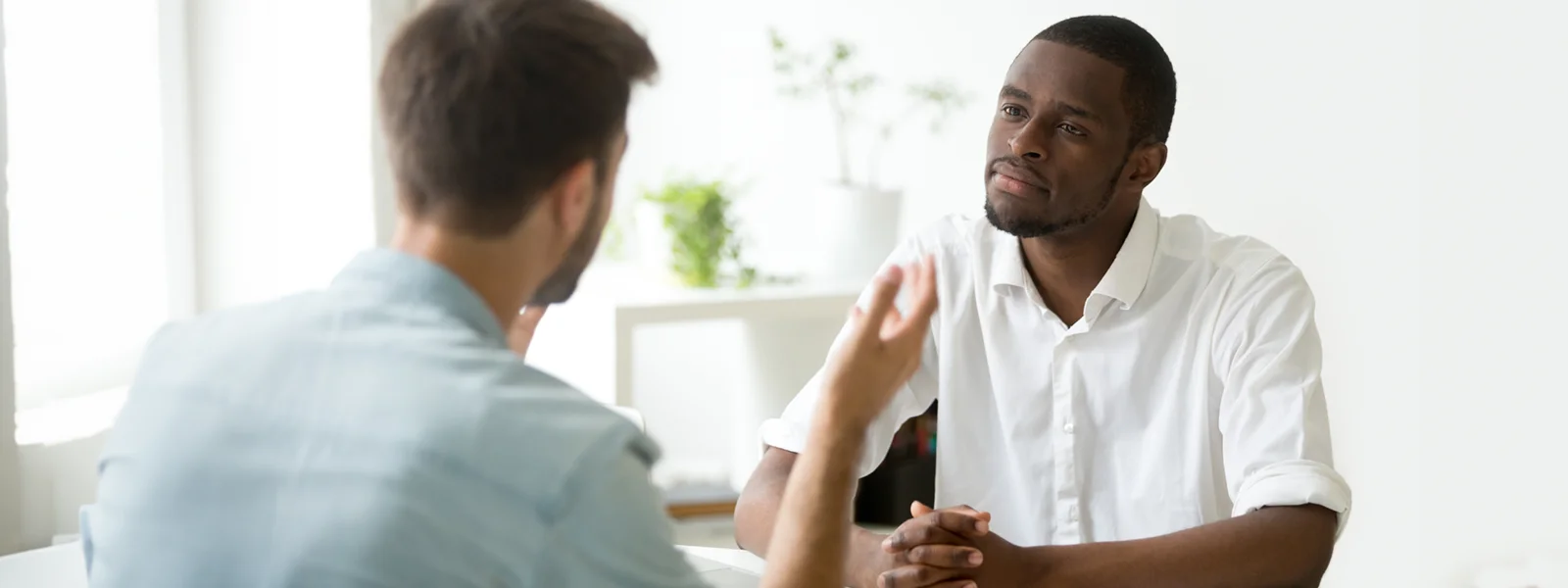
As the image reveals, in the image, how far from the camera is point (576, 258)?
969 millimetres

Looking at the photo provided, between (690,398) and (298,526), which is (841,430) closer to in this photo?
(298,526)

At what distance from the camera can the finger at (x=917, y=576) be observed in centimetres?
136

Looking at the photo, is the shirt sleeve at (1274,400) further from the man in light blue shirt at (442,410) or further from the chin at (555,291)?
the chin at (555,291)

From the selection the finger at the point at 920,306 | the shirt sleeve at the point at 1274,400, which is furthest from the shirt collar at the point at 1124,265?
the finger at the point at 920,306

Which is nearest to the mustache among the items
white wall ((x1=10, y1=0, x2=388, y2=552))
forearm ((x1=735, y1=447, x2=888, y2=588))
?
forearm ((x1=735, y1=447, x2=888, y2=588))

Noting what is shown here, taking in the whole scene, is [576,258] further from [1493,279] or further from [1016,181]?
[1493,279]

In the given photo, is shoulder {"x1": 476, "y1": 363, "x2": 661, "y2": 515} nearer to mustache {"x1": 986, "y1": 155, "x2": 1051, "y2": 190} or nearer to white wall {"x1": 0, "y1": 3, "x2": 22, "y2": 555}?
mustache {"x1": 986, "y1": 155, "x2": 1051, "y2": 190}

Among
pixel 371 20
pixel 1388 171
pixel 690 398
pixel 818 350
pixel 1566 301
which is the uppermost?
pixel 371 20

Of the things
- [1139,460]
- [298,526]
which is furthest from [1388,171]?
[298,526]

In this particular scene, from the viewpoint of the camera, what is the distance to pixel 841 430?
3.11ft

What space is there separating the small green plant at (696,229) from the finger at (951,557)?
4.55ft

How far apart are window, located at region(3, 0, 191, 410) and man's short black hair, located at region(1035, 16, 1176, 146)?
1.50m

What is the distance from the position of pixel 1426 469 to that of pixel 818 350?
3.39 ft

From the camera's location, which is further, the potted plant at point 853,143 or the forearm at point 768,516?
the potted plant at point 853,143
